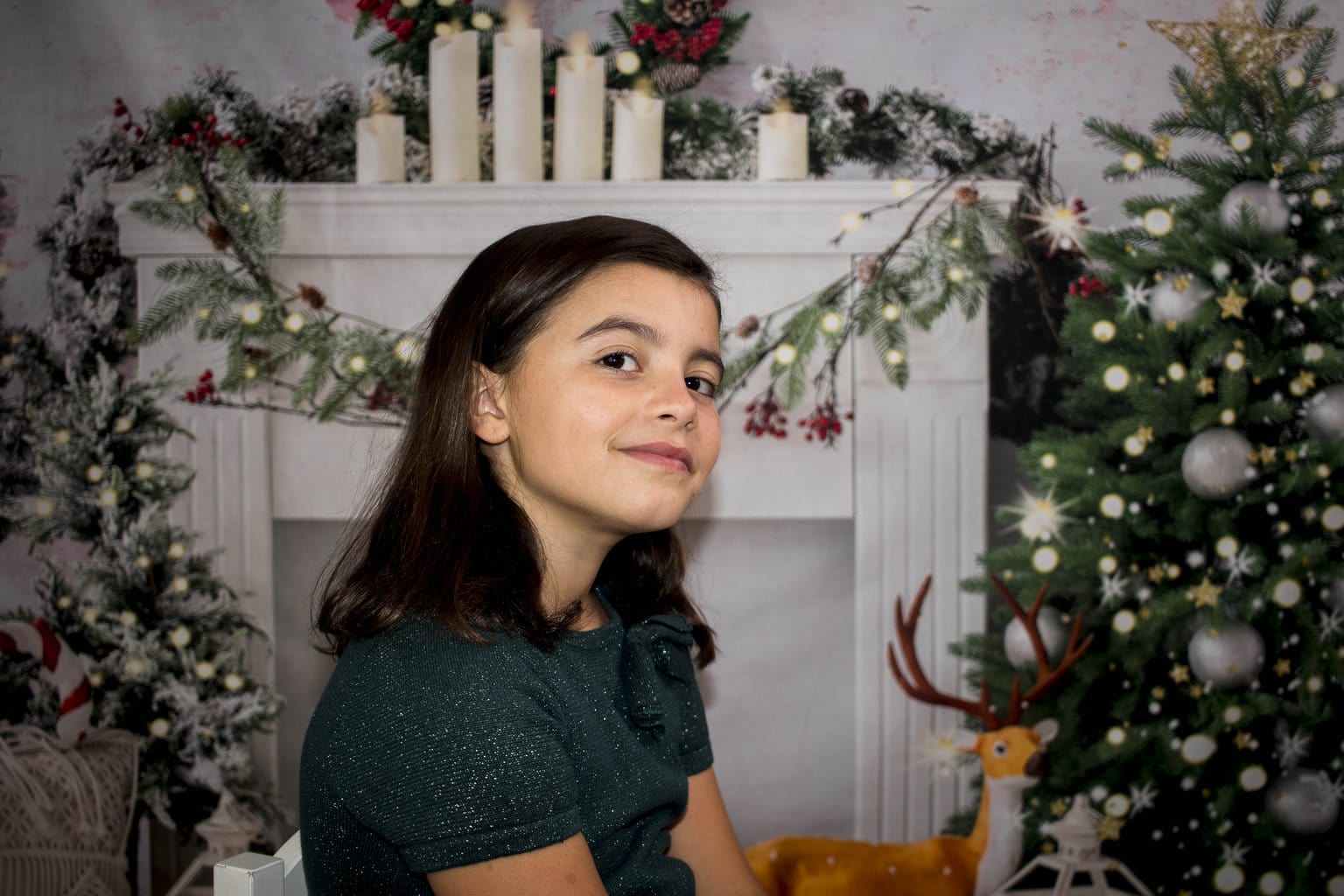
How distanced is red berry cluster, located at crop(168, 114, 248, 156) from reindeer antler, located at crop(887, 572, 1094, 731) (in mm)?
1507

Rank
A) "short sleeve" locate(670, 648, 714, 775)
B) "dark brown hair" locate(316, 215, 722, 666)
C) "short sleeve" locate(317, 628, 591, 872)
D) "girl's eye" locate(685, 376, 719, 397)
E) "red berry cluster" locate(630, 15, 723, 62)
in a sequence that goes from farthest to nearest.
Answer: "red berry cluster" locate(630, 15, 723, 62), "short sleeve" locate(670, 648, 714, 775), "girl's eye" locate(685, 376, 719, 397), "dark brown hair" locate(316, 215, 722, 666), "short sleeve" locate(317, 628, 591, 872)

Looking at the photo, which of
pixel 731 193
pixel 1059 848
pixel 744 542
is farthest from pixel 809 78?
pixel 1059 848

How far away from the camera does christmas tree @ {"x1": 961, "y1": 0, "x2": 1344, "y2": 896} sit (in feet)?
5.44

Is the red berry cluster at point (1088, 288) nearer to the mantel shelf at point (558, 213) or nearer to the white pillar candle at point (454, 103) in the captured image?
the mantel shelf at point (558, 213)

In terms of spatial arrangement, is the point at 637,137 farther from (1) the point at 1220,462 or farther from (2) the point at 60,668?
(2) the point at 60,668

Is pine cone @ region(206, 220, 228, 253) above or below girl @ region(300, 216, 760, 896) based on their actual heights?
above

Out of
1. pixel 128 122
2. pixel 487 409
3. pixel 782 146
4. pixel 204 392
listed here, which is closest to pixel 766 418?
pixel 782 146

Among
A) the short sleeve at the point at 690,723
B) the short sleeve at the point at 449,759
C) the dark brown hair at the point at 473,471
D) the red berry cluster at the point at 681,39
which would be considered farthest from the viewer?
the red berry cluster at the point at 681,39

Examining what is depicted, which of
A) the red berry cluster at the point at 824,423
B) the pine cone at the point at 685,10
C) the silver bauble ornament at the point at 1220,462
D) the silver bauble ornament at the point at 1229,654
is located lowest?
the silver bauble ornament at the point at 1229,654

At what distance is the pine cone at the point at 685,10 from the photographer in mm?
1865

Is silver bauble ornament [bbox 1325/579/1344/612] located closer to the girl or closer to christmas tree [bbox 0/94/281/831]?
the girl

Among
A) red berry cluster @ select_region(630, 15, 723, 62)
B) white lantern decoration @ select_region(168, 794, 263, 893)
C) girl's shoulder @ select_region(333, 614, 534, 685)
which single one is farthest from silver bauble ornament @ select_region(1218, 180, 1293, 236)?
white lantern decoration @ select_region(168, 794, 263, 893)

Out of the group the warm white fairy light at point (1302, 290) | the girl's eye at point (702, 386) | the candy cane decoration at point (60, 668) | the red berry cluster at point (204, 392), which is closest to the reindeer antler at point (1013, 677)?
the warm white fairy light at point (1302, 290)

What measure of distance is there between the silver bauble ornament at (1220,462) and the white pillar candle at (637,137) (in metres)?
1.04
